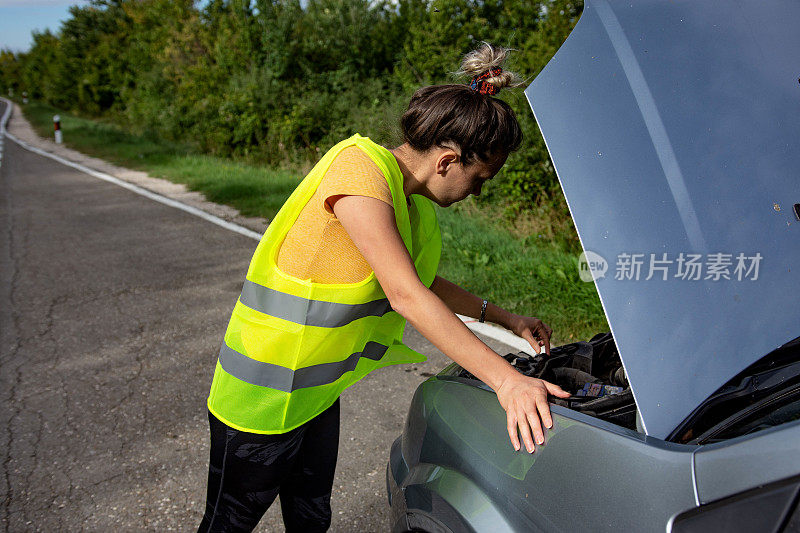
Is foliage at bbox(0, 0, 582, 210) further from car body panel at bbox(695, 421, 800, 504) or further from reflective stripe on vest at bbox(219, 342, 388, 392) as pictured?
car body panel at bbox(695, 421, 800, 504)

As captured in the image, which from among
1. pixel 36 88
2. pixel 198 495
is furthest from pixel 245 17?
pixel 36 88

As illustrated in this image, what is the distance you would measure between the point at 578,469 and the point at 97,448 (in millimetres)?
2978

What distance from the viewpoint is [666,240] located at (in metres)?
1.41

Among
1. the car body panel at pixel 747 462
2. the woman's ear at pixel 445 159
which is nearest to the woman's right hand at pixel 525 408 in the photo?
the car body panel at pixel 747 462

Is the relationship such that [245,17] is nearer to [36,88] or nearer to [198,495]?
[198,495]

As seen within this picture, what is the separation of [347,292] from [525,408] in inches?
21.8

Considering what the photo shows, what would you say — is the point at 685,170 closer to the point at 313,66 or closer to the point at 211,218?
the point at 211,218

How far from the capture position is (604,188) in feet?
4.75

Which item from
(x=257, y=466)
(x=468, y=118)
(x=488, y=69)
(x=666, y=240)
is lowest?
(x=257, y=466)


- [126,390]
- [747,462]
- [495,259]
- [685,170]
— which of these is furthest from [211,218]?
[747,462]

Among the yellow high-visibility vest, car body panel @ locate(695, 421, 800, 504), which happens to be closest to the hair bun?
the yellow high-visibility vest

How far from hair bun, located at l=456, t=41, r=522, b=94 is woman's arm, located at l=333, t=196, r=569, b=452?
46 cm

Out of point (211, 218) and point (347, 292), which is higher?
point (347, 292)

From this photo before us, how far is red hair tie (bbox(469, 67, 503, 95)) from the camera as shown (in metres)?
1.73
